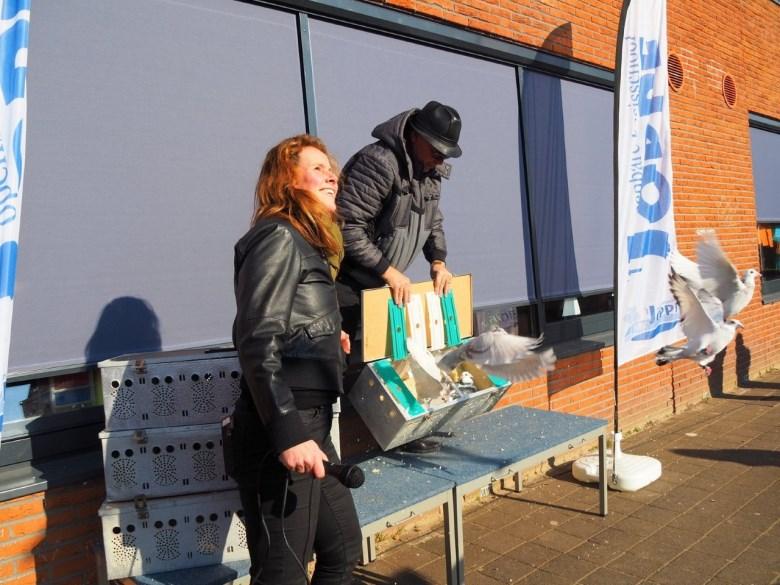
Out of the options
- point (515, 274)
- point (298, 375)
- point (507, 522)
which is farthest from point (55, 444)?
point (515, 274)

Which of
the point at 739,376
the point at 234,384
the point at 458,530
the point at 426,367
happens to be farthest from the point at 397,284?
the point at 739,376

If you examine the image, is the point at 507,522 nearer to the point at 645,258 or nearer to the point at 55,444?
the point at 645,258

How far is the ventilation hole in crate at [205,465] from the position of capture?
2.46m

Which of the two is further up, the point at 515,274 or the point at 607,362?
the point at 515,274

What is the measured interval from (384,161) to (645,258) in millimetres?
2973

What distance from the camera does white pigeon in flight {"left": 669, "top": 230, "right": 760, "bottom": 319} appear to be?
4.77 m

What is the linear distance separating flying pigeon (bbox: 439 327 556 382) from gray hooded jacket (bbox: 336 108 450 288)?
639mm

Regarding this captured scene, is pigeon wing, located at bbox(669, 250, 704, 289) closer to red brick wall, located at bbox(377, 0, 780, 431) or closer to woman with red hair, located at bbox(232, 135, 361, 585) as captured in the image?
red brick wall, located at bbox(377, 0, 780, 431)

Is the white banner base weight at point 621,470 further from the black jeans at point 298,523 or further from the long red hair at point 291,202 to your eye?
the long red hair at point 291,202

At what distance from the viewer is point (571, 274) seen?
5906 mm

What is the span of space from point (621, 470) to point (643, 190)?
2.31 metres

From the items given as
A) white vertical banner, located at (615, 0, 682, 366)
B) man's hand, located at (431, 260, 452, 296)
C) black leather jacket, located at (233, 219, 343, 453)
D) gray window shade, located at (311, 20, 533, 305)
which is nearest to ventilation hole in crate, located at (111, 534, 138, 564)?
black leather jacket, located at (233, 219, 343, 453)

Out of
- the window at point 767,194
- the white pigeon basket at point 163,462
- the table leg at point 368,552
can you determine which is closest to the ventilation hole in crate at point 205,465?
the white pigeon basket at point 163,462

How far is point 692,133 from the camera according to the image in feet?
24.1
